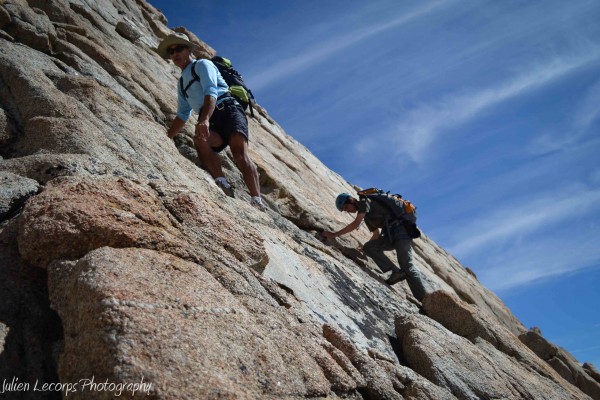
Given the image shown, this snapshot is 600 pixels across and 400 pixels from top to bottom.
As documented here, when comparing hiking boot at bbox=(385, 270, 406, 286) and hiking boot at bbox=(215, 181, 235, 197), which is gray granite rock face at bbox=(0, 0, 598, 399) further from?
hiking boot at bbox=(215, 181, 235, 197)

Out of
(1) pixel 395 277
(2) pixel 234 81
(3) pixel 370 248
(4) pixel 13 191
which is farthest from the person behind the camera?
(3) pixel 370 248

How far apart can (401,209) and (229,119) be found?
7014 mm

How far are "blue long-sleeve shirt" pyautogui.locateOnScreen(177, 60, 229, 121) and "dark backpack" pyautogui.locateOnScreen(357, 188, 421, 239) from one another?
6.64 m

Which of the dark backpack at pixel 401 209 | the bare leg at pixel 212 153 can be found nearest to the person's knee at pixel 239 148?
the bare leg at pixel 212 153

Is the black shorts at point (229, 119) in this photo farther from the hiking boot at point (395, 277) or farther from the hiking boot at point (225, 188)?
the hiking boot at point (395, 277)

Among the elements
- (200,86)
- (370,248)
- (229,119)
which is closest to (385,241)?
(370,248)

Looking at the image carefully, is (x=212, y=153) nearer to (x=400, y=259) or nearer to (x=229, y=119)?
(x=229, y=119)

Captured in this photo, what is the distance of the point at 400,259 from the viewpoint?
14555 millimetres

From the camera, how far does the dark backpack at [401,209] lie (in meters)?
15.1

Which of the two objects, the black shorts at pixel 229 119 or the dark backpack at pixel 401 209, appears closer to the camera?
the black shorts at pixel 229 119

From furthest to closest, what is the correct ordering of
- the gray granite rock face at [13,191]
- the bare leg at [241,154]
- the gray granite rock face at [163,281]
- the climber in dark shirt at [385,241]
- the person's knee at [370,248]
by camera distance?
the person's knee at [370,248] < the climber in dark shirt at [385,241] < the bare leg at [241,154] < the gray granite rock face at [13,191] < the gray granite rock face at [163,281]

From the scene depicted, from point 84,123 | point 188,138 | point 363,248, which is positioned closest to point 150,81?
point 188,138

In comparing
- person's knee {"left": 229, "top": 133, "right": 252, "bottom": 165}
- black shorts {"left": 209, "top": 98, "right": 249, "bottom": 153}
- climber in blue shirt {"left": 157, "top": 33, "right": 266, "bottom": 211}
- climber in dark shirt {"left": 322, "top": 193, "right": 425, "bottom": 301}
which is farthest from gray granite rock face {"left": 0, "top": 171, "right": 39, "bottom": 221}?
climber in dark shirt {"left": 322, "top": 193, "right": 425, "bottom": 301}

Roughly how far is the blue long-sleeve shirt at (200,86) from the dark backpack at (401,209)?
21.8 feet
